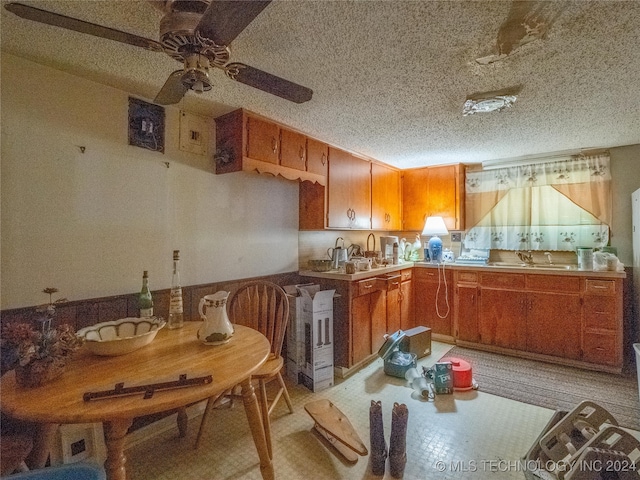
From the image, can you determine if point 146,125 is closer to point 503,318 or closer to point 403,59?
point 403,59

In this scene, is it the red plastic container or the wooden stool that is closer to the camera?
the wooden stool

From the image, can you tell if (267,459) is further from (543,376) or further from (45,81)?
(543,376)

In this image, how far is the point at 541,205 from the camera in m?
3.58

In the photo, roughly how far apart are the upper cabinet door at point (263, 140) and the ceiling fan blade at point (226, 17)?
126cm

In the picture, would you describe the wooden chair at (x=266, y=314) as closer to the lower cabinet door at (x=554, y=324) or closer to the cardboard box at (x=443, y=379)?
the cardboard box at (x=443, y=379)

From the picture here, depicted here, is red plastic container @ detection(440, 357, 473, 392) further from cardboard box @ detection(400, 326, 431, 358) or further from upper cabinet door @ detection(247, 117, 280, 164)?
upper cabinet door @ detection(247, 117, 280, 164)

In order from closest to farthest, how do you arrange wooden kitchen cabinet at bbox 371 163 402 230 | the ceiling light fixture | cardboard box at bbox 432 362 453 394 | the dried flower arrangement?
the dried flower arrangement
the ceiling light fixture
cardboard box at bbox 432 362 453 394
wooden kitchen cabinet at bbox 371 163 402 230

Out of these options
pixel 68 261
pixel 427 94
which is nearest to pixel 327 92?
pixel 427 94

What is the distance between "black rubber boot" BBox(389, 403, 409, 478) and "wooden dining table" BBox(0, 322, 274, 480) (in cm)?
66

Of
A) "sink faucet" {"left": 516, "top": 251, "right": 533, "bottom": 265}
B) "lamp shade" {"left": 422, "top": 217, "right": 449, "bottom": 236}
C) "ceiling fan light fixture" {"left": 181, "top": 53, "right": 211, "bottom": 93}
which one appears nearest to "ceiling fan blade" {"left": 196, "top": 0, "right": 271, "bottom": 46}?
"ceiling fan light fixture" {"left": 181, "top": 53, "right": 211, "bottom": 93}

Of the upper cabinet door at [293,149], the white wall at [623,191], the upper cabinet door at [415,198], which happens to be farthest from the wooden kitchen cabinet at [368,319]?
the white wall at [623,191]

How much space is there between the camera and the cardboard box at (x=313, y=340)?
8.45ft

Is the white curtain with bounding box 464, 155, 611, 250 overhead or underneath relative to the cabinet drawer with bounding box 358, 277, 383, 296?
overhead

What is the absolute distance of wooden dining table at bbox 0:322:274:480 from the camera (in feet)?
3.17
